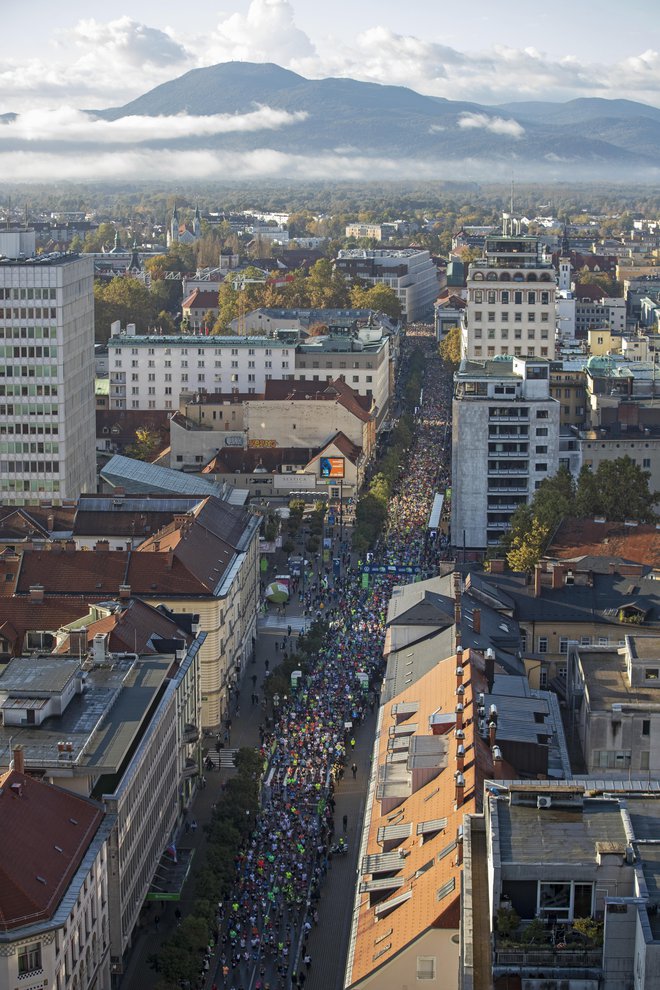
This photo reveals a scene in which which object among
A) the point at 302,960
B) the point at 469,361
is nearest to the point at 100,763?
the point at 302,960

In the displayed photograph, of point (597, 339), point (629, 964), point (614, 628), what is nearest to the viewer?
point (629, 964)

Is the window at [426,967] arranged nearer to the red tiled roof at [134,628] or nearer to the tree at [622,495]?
the red tiled roof at [134,628]

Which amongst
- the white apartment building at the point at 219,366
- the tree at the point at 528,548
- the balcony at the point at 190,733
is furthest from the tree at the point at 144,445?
the balcony at the point at 190,733

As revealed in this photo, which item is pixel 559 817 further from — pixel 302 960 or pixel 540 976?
pixel 302 960

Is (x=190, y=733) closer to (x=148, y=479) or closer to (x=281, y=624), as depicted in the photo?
(x=281, y=624)

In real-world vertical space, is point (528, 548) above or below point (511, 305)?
below

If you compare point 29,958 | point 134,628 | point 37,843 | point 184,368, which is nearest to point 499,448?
point 134,628
